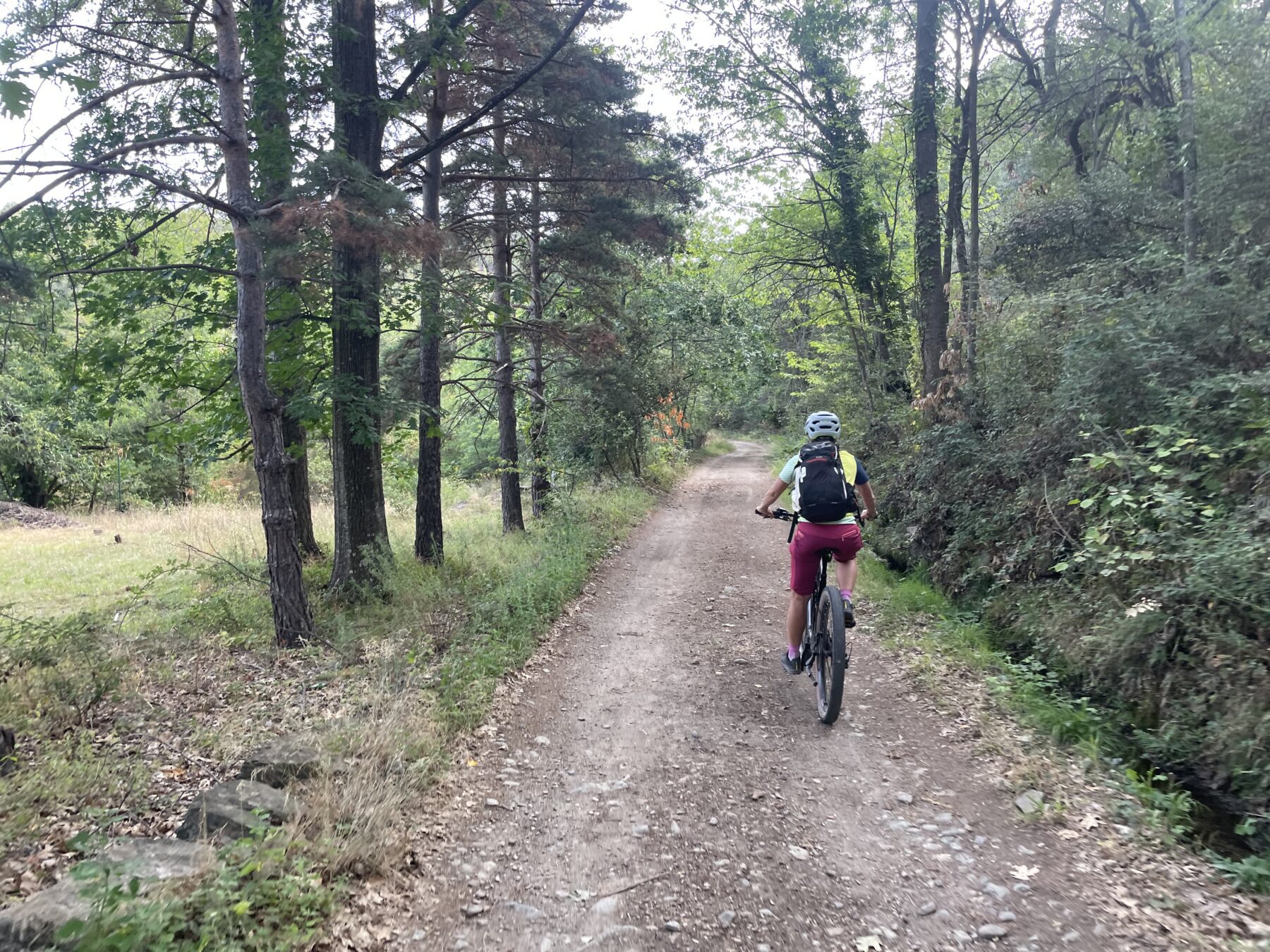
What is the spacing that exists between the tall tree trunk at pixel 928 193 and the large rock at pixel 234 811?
10888mm

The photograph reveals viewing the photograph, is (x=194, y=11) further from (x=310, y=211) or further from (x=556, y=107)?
(x=556, y=107)

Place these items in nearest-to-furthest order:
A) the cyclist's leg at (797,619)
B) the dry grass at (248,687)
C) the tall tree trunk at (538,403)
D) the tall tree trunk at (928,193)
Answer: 1. the dry grass at (248,687)
2. the cyclist's leg at (797,619)
3. the tall tree trunk at (928,193)
4. the tall tree trunk at (538,403)

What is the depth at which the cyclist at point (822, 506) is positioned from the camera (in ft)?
16.5

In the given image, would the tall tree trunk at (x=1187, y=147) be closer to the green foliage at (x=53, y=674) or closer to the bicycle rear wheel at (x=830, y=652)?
the bicycle rear wheel at (x=830, y=652)

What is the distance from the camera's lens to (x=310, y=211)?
572 centimetres

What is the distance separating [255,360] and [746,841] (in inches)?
215

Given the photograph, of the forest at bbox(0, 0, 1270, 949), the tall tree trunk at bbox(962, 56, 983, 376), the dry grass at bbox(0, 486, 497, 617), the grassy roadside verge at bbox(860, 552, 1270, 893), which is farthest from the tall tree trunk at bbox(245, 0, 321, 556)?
the tall tree trunk at bbox(962, 56, 983, 376)

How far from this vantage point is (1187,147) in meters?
7.47

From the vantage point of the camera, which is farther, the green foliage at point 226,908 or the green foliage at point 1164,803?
the green foliage at point 1164,803

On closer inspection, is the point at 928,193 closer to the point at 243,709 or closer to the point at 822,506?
the point at 822,506

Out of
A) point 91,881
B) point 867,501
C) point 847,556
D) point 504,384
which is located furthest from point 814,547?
point 504,384

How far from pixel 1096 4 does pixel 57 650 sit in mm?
16124

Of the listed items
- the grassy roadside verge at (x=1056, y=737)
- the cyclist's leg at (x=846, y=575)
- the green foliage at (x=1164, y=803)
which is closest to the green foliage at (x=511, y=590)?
the cyclist's leg at (x=846, y=575)

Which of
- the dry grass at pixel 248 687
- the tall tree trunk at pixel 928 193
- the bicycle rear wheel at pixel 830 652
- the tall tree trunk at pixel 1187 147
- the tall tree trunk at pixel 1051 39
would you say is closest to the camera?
the dry grass at pixel 248 687
